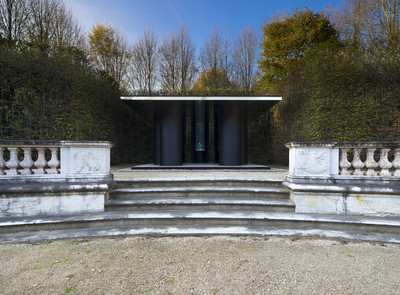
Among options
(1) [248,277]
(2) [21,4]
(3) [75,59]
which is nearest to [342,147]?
(1) [248,277]

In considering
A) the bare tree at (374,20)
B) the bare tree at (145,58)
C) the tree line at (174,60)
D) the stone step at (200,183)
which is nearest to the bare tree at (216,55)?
the tree line at (174,60)

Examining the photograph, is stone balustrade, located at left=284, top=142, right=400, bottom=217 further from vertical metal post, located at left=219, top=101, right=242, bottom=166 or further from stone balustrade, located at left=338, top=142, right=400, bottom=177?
vertical metal post, located at left=219, top=101, right=242, bottom=166

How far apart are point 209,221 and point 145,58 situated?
14860 millimetres

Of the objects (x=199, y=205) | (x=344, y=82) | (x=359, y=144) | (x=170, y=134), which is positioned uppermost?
(x=344, y=82)

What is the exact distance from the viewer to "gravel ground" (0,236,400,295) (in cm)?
191

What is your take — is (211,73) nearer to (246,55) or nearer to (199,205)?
(246,55)

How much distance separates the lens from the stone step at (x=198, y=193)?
396 cm

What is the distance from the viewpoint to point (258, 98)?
268 inches

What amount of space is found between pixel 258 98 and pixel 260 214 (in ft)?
15.1

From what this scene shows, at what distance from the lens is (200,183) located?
4.33 m

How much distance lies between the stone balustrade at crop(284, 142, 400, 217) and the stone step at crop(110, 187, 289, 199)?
41 cm

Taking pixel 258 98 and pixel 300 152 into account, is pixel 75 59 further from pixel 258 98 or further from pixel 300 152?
pixel 300 152

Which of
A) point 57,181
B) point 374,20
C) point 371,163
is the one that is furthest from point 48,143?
point 374,20

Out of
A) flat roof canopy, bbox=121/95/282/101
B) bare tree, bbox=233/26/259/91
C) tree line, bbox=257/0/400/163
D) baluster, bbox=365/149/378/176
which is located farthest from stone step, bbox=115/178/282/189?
bare tree, bbox=233/26/259/91
